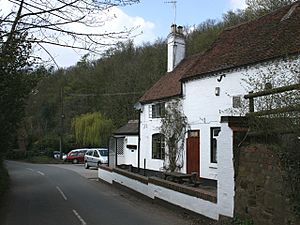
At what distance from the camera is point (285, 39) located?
58.5 ft

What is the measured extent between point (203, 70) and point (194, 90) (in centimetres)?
132

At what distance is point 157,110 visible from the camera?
1117 inches

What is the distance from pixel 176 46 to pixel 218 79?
10.6 metres

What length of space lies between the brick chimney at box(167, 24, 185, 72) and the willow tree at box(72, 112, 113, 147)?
2656cm

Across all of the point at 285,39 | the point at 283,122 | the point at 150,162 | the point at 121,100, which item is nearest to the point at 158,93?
the point at 150,162

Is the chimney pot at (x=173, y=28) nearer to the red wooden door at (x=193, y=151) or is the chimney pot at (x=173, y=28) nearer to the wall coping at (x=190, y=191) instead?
the red wooden door at (x=193, y=151)

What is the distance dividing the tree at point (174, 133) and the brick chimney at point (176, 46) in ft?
20.2

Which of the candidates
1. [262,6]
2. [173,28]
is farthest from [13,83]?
[262,6]

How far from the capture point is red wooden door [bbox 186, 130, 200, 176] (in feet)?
74.6

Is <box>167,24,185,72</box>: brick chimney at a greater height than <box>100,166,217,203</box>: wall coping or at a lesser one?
greater

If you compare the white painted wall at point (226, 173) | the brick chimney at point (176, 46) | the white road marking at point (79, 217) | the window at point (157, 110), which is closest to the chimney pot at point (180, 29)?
the brick chimney at point (176, 46)

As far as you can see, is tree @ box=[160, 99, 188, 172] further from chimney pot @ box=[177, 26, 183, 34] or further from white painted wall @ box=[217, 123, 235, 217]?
white painted wall @ box=[217, 123, 235, 217]

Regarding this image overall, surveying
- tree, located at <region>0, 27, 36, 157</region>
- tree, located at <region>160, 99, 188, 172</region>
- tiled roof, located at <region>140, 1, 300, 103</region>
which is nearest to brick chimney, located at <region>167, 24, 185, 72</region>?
tiled roof, located at <region>140, 1, 300, 103</region>

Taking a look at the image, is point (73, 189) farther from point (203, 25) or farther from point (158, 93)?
point (203, 25)
